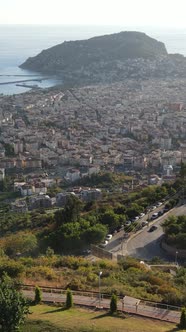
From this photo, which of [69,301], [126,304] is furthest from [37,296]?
[126,304]

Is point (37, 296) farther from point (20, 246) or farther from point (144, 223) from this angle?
point (144, 223)

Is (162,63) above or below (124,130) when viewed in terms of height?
above

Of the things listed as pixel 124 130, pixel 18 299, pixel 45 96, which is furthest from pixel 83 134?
pixel 18 299

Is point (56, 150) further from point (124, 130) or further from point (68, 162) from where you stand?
point (124, 130)

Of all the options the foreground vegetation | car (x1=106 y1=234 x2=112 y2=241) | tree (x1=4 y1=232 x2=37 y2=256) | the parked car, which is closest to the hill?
the parked car

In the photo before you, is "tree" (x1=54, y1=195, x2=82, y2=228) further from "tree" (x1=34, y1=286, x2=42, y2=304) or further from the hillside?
the hillside

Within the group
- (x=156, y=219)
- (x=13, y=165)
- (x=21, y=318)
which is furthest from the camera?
(x=13, y=165)
